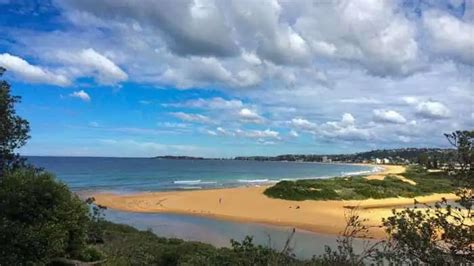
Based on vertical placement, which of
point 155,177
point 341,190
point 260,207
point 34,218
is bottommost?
point 260,207

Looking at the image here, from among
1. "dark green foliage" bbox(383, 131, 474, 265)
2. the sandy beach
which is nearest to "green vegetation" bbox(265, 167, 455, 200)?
the sandy beach

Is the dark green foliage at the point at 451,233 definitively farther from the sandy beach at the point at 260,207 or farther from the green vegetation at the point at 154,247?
the sandy beach at the point at 260,207

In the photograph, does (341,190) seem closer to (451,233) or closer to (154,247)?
(154,247)

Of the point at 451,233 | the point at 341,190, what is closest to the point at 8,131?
the point at 451,233

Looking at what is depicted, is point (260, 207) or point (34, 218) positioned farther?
point (260, 207)

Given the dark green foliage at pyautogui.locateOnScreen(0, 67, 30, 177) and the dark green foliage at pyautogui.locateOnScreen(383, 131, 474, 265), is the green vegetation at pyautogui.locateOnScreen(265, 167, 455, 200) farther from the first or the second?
the dark green foliage at pyautogui.locateOnScreen(383, 131, 474, 265)

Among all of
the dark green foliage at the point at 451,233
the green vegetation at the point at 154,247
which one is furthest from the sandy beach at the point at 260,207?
the dark green foliage at the point at 451,233
